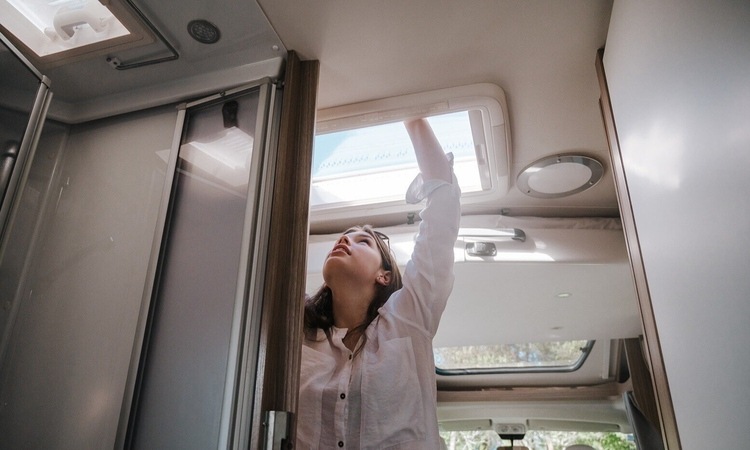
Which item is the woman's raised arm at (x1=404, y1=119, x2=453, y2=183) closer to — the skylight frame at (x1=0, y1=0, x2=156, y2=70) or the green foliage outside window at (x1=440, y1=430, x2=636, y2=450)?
the skylight frame at (x1=0, y1=0, x2=156, y2=70)

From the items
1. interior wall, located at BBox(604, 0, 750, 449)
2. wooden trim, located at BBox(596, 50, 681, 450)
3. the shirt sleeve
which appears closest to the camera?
interior wall, located at BBox(604, 0, 750, 449)

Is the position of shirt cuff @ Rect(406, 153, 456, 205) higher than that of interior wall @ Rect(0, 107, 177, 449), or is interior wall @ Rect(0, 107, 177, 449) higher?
shirt cuff @ Rect(406, 153, 456, 205)

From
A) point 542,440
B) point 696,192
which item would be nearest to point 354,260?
point 696,192

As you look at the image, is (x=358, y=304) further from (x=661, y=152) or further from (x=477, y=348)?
(x=477, y=348)

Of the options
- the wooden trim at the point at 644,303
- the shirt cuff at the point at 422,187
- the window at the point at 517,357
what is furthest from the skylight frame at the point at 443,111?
the window at the point at 517,357

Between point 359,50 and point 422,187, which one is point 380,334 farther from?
point 359,50

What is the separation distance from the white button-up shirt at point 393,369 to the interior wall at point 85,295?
47 centimetres

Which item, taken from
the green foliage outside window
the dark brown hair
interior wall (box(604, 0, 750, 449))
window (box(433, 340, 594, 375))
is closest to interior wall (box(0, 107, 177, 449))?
the dark brown hair

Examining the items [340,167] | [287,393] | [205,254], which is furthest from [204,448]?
[340,167]

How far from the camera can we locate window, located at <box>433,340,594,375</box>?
4.15 metres

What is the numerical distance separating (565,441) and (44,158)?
4.96 meters

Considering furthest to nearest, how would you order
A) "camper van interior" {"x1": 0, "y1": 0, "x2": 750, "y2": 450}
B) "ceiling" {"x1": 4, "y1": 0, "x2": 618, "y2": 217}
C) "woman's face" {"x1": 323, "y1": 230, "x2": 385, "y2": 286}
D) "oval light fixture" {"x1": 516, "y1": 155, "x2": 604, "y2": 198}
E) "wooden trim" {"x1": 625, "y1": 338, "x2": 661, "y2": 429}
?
"wooden trim" {"x1": 625, "y1": 338, "x2": 661, "y2": 429}, "oval light fixture" {"x1": 516, "y1": 155, "x2": 604, "y2": 198}, "woman's face" {"x1": 323, "y1": 230, "x2": 385, "y2": 286}, "ceiling" {"x1": 4, "y1": 0, "x2": 618, "y2": 217}, "camper van interior" {"x1": 0, "y1": 0, "x2": 750, "y2": 450}

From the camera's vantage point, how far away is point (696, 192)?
2.29 ft

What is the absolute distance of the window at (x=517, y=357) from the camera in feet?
13.6
